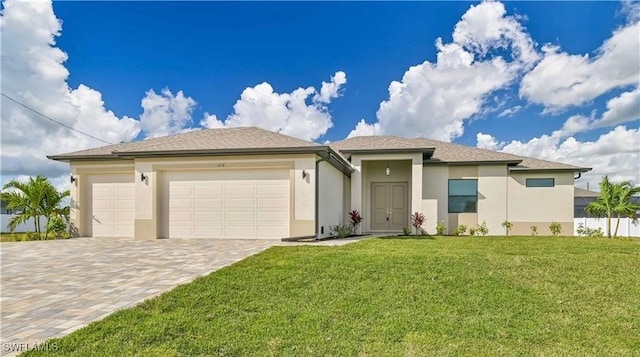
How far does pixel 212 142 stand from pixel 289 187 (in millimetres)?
3561

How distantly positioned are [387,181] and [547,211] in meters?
7.22

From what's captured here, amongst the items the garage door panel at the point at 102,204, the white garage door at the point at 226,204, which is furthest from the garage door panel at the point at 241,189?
the garage door panel at the point at 102,204

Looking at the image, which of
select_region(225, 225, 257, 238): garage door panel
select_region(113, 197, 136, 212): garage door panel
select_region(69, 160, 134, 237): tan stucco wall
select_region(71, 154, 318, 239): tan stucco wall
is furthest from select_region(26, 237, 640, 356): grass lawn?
select_region(69, 160, 134, 237): tan stucco wall

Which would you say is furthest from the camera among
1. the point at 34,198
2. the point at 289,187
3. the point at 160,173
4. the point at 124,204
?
the point at 34,198

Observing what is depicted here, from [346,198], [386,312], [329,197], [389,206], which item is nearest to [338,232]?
[329,197]

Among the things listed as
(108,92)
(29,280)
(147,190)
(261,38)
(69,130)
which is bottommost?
(29,280)

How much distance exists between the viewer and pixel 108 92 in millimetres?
17516

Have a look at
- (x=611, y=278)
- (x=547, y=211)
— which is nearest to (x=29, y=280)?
(x=611, y=278)

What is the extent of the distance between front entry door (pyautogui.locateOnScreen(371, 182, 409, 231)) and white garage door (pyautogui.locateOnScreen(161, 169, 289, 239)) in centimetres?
609

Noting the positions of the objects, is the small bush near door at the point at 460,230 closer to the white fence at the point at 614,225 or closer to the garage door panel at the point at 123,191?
the white fence at the point at 614,225

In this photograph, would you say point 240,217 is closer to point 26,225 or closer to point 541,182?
point 541,182

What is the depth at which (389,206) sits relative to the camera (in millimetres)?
16047

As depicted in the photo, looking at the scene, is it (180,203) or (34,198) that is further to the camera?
(34,198)

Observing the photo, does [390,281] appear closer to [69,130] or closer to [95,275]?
[95,275]
